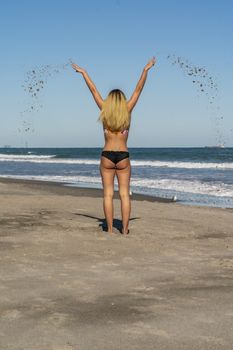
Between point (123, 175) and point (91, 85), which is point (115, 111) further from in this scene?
point (123, 175)

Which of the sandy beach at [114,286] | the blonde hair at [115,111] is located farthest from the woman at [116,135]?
the sandy beach at [114,286]

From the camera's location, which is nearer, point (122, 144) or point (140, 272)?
point (140, 272)

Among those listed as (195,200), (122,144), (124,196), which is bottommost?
(195,200)

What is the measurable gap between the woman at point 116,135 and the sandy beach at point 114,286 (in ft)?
1.76

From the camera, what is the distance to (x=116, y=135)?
21.8 ft

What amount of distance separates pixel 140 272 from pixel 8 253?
1.53 metres

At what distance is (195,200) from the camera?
14.6 meters

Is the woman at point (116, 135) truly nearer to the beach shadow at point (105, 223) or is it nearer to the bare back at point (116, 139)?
the bare back at point (116, 139)

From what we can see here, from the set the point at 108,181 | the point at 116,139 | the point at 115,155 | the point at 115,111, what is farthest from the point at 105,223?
the point at 115,111

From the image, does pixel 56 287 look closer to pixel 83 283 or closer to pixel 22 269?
pixel 83 283

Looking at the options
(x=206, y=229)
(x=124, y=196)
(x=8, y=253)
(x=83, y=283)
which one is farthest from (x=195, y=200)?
(x=83, y=283)

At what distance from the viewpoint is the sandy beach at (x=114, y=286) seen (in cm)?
301

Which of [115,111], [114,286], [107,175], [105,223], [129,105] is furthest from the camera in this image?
[105,223]

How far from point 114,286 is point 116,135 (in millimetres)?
2846
